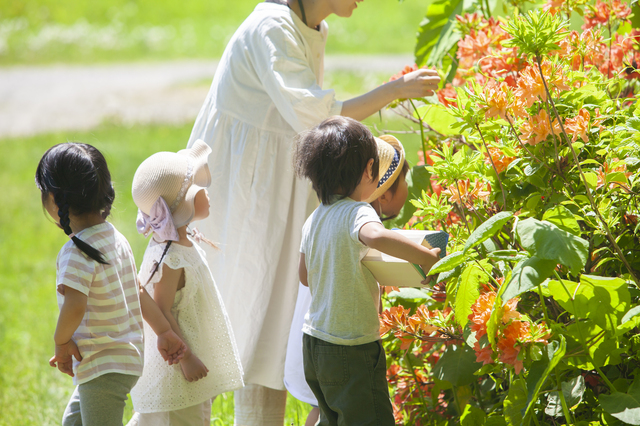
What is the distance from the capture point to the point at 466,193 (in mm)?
1506

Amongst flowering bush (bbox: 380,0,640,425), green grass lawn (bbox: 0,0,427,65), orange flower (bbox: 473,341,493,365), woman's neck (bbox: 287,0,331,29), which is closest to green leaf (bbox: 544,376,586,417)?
flowering bush (bbox: 380,0,640,425)

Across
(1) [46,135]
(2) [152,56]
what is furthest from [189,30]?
(1) [46,135]

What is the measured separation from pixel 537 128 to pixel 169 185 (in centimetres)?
98

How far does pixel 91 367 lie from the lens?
164cm

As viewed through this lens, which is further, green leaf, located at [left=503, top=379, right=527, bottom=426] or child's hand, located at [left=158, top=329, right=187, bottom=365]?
child's hand, located at [left=158, top=329, right=187, bottom=365]

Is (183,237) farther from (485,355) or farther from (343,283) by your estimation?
(485,355)

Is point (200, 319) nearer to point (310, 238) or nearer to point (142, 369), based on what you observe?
point (142, 369)

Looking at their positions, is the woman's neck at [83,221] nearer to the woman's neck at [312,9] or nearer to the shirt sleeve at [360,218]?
the shirt sleeve at [360,218]

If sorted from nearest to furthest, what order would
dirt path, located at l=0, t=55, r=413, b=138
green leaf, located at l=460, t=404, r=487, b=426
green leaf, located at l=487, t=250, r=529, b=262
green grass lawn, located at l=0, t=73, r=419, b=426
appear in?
green leaf, located at l=487, t=250, r=529, b=262
green leaf, located at l=460, t=404, r=487, b=426
green grass lawn, located at l=0, t=73, r=419, b=426
dirt path, located at l=0, t=55, r=413, b=138

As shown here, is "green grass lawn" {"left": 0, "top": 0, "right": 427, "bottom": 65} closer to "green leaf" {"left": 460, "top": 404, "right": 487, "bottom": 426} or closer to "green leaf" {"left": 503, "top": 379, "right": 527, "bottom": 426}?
"green leaf" {"left": 460, "top": 404, "right": 487, "bottom": 426}

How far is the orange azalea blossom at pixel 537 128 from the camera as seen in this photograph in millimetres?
1378

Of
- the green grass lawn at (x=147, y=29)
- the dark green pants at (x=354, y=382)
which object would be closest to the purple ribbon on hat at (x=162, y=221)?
the dark green pants at (x=354, y=382)

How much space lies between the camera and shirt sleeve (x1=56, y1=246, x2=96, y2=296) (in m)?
1.61

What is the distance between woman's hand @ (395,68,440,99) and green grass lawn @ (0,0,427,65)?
991 cm
